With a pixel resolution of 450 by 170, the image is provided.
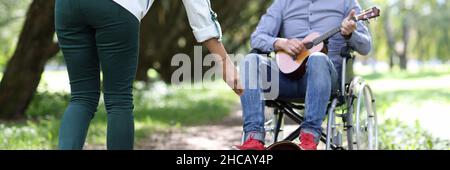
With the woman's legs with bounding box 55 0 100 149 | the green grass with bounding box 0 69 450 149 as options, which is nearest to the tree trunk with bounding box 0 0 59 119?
the green grass with bounding box 0 69 450 149

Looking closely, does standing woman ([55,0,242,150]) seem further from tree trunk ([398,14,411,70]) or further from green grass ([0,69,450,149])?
tree trunk ([398,14,411,70])

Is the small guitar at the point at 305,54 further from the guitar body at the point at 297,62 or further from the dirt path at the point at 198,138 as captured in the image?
the dirt path at the point at 198,138

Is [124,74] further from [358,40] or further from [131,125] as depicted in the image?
[358,40]

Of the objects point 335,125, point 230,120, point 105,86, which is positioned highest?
point 105,86

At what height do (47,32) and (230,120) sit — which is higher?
(47,32)

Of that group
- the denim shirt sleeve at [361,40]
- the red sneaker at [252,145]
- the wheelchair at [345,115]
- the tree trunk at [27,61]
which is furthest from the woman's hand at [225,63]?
the tree trunk at [27,61]

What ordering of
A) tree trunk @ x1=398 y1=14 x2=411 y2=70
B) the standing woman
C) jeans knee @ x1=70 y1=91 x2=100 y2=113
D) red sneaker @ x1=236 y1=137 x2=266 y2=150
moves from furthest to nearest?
1. tree trunk @ x1=398 y1=14 x2=411 y2=70
2. red sneaker @ x1=236 y1=137 x2=266 y2=150
3. jeans knee @ x1=70 y1=91 x2=100 y2=113
4. the standing woman

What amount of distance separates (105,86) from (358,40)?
6.04 ft

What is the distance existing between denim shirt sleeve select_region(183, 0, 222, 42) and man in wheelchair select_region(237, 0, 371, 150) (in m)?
0.74

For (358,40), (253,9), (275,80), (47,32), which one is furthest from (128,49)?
(253,9)

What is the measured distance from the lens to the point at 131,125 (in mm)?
3053

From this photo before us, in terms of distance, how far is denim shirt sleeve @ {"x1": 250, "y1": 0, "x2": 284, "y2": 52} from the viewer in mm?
4414

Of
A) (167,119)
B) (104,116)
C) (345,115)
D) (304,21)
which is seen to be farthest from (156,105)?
(345,115)

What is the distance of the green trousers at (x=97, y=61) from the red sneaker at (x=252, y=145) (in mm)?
754
